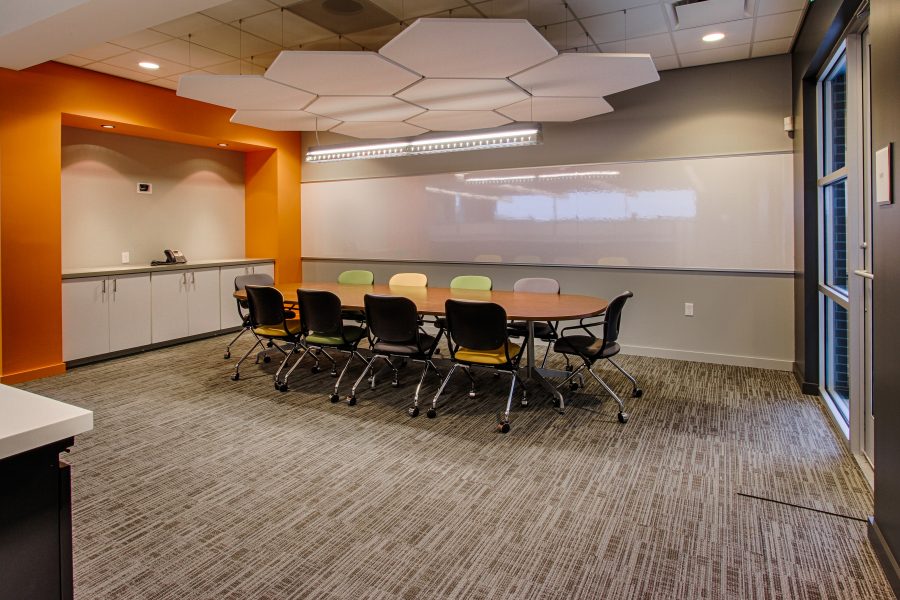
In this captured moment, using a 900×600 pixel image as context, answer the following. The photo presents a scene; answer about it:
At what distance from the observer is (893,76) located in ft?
6.61

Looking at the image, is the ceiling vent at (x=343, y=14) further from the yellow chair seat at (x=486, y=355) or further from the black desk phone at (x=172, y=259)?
the black desk phone at (x=172, y=259)

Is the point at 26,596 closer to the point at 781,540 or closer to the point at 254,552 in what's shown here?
the point at 254,552

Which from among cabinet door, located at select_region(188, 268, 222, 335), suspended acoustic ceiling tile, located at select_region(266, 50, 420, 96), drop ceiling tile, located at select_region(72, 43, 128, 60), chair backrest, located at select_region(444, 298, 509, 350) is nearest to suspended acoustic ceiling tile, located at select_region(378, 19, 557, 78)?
suspended acoustic ceiling tile, located at select_region(266, 50, 420, 96)

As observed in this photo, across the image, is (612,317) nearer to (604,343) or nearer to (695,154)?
(604,343)

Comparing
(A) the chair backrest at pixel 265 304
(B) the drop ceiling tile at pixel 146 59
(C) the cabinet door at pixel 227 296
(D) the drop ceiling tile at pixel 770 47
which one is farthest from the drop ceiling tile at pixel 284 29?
(D) the drop ceiling tile at pixel 770 47

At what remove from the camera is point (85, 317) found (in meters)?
5.62

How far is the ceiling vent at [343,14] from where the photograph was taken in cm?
405

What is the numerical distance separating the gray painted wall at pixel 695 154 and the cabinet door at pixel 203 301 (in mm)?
3932

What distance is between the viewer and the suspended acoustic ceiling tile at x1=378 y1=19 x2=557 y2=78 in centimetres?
315

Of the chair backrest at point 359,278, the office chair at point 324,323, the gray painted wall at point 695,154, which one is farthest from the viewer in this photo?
the chair backrest at point 359,278

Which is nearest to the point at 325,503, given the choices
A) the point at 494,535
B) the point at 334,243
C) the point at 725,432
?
the point at 494,535

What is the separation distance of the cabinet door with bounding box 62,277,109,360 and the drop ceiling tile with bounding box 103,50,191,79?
2139 mm

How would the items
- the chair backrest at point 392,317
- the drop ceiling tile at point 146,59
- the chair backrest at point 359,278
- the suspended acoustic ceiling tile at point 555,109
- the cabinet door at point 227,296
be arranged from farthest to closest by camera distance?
1. the cabinet door at point 227,296
2. the chair backrest at point 359,278
3. the drop ceiling tile at point 146,59
4. the suspended acoustic ceiling tile at point 555,109
5. the chair backrest at point 392,317

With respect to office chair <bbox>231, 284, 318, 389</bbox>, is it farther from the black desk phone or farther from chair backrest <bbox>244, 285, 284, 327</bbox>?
the black desk phone
